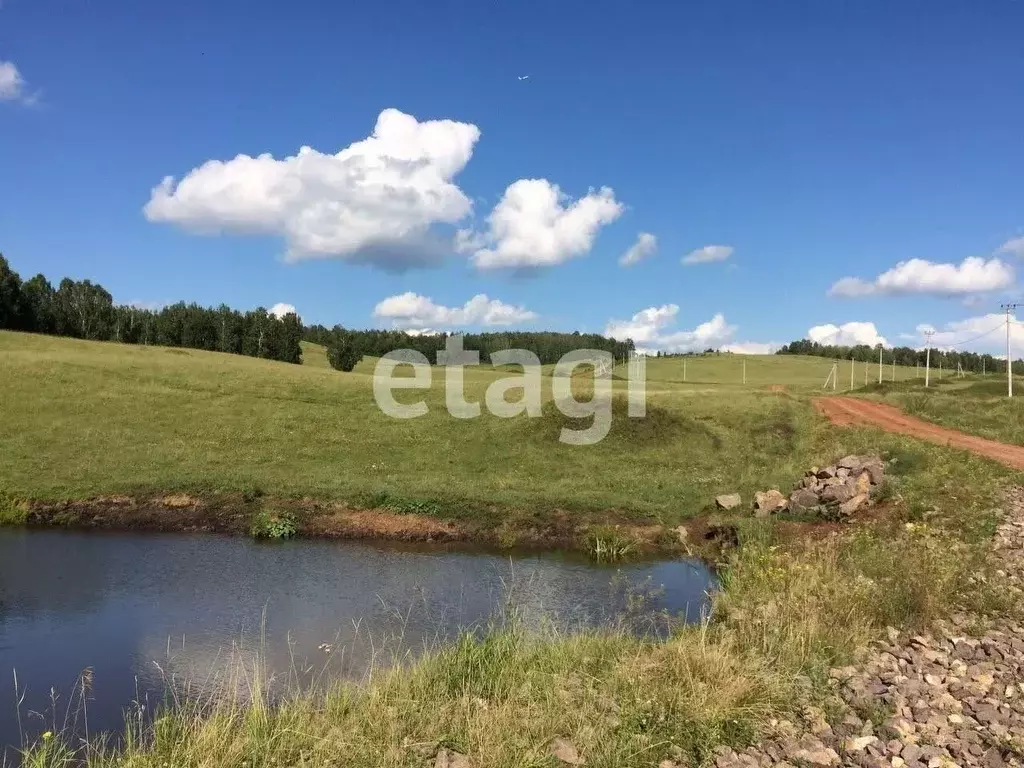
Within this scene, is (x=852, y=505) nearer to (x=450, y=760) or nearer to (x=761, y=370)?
(x=450, y=760)

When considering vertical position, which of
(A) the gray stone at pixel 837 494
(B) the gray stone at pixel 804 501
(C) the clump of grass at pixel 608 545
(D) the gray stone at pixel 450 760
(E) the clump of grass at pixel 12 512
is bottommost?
(C) the clump of grass at pixel 608 545

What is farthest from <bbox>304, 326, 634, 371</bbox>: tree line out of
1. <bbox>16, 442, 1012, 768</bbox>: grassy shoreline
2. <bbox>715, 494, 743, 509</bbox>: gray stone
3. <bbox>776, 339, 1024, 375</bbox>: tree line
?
<bbox>16, 442, 1012, 768</bbox>: grassy shoreline

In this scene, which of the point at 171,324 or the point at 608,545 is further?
the point at 171,324

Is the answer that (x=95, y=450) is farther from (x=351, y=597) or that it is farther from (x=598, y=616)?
(x=598, y=616)

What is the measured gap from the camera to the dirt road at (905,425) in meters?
26.2

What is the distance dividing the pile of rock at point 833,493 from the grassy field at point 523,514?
2.73 feet

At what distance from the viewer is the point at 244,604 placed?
14.7 metres

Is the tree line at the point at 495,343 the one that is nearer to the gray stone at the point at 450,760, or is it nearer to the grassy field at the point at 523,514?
the grassy field at the point at 523,514

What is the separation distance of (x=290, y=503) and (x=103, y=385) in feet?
65.0

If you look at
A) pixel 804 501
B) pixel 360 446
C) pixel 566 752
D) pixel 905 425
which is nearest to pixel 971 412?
pixel 905 425

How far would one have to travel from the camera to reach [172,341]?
10900cm

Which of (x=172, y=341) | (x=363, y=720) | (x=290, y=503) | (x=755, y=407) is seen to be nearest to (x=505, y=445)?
(x=290, y=503)

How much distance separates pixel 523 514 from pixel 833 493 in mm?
10163

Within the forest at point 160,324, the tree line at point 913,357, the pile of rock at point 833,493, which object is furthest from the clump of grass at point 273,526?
the tree line at point 913,357
